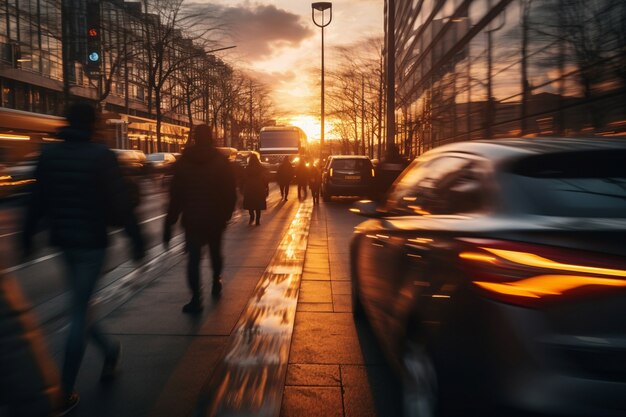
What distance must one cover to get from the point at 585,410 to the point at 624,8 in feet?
36.4

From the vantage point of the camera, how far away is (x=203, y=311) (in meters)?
6.28

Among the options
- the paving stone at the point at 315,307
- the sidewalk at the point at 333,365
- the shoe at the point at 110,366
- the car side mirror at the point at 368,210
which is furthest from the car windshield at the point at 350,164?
the shoe at the point at 110,366

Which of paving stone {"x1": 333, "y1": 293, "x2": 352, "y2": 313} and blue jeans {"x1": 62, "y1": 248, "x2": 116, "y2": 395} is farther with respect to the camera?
paving stone {"x1": 333, "y1": 293, "x2": 352, "y2": 313}

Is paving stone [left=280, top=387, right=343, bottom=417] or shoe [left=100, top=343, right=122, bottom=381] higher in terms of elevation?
shoe [left=100, top=343, right=122, bottom=381]

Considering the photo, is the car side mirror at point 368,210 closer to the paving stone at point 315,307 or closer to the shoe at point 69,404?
the paving stone at point 315,307

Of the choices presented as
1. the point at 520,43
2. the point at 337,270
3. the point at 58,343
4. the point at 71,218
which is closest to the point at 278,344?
the point at 58,343

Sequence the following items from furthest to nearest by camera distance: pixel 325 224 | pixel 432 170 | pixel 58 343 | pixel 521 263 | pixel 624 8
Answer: pixel 325 224 → pixel 624 8 → pixel 58 343 → pixel 432 170 → pixel 521 263

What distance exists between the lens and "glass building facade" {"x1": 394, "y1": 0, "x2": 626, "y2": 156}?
12.6 meters

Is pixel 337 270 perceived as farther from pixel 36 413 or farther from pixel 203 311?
pixel 36 413

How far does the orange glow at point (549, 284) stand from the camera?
8.05 ft

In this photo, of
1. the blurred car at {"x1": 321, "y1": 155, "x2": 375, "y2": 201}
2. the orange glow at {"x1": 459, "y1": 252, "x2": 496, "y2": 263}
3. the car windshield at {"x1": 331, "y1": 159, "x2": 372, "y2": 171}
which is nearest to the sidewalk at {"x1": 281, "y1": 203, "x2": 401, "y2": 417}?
the orange glow at {"x1": 459, "y1": 252, "x2": 496, "y2": 263}

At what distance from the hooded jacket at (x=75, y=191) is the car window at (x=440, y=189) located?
6.25ft

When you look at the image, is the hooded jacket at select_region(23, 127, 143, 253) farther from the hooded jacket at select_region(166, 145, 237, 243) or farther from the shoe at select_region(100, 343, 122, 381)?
the hooded jacket at select_region(166, 145, 237, 243)

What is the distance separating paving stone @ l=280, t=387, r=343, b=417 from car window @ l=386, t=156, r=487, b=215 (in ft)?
4.22
